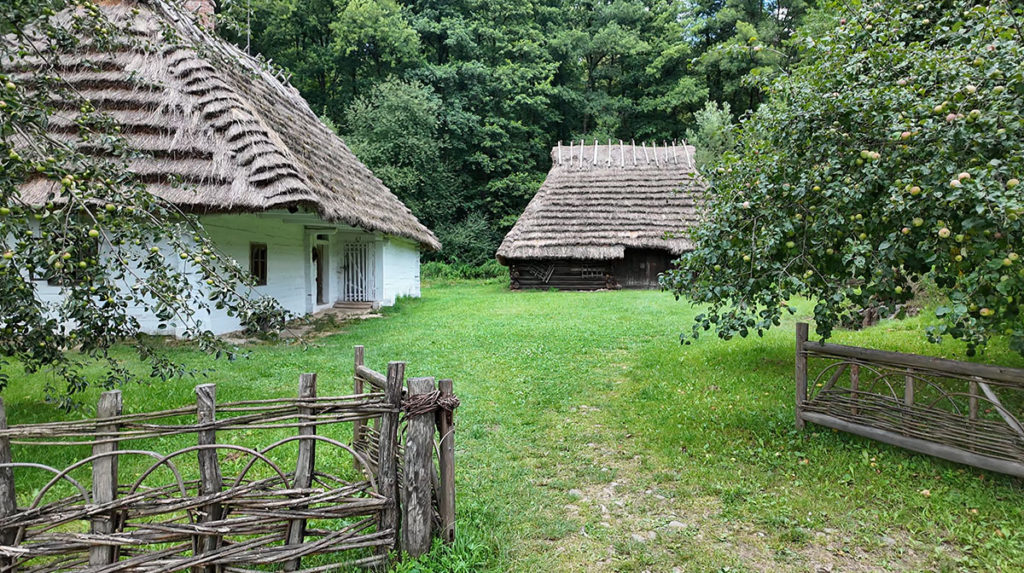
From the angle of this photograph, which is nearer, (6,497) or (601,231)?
(6,497)

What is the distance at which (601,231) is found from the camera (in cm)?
1823

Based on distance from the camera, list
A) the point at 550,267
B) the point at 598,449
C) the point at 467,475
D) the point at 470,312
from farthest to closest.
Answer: the point at 550,267 → the point at 470,312 → the point at 598,449 → the point at 467,475

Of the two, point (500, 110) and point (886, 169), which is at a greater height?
point (500, 110)

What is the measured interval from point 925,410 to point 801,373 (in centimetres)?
84

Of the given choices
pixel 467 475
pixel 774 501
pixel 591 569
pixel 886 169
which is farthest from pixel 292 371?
pixel 886 169

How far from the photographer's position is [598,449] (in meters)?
4.28

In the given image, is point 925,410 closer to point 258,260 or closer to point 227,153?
point 227,153

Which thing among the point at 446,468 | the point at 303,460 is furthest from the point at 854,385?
the point at 303,460

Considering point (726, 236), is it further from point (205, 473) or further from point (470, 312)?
point (470, 312)

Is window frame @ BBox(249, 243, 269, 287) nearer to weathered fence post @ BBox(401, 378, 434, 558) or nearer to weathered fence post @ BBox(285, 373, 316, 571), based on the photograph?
weathered fence post @ BBox(285, 373, 316, 571)

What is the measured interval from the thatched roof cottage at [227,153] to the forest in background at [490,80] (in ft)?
43.2

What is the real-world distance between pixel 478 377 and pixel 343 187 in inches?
261

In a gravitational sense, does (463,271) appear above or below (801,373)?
above

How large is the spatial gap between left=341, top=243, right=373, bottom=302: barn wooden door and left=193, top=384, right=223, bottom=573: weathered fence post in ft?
40.7
